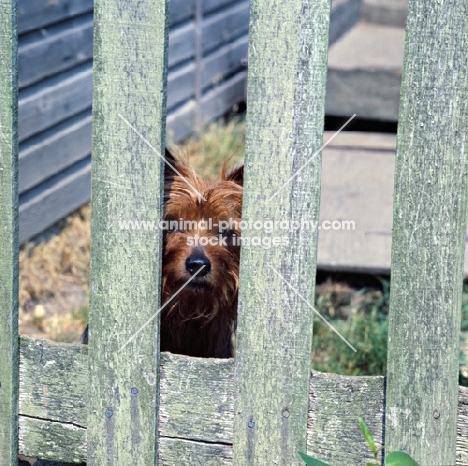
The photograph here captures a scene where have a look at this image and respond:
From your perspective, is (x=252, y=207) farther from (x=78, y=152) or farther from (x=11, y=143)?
(x=78, y=152)

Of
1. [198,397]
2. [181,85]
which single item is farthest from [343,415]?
[181,85]

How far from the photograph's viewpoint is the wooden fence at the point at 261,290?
2.07 meters

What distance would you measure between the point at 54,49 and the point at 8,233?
2.92 m

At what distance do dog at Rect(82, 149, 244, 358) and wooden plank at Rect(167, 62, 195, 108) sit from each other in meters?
3.16

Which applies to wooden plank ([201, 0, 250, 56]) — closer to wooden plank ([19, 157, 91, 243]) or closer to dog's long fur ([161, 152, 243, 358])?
wooden plank ([19, 157, 91, 243])

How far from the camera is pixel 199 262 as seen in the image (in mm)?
3188

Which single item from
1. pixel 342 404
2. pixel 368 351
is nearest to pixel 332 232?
pixel 368 351

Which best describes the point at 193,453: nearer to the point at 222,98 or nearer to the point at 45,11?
the point at 45,11

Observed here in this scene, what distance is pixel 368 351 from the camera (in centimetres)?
385

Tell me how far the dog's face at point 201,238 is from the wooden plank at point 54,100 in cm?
159

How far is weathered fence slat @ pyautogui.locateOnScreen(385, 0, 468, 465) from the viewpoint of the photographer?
2.03m

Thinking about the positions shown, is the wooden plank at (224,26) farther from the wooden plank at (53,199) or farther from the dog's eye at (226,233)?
the dog's eye at (226,233)

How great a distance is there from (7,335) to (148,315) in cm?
42

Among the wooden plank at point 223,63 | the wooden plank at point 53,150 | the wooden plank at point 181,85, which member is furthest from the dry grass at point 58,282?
the wooden plank at point 223,63
